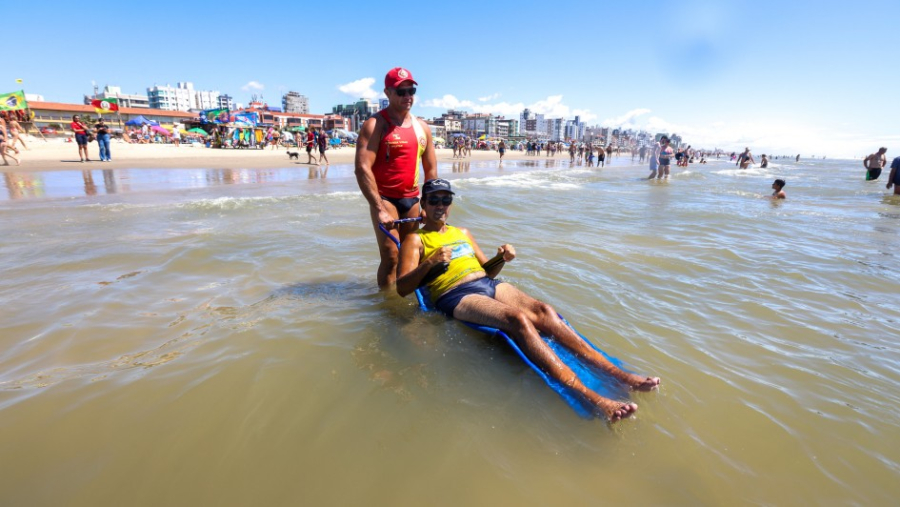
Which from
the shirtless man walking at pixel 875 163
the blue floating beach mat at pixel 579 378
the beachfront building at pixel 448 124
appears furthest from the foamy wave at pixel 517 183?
the beachfront building at pixel 448 124

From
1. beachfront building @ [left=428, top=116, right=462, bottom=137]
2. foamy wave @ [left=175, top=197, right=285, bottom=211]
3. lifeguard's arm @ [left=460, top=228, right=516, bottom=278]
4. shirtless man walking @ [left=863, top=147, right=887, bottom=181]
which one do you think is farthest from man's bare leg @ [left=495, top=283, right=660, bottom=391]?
beachfront building @ [left=428, top=116, right=462, bottom=137]

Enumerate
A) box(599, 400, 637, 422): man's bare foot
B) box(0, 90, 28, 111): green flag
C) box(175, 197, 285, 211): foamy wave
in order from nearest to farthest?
box(599, 400, 637, 422): man's bare foot < box(175, 197, 285, 211): foamy wave < box(0, 90, 28, 111): green flag

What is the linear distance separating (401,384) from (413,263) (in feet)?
3.26

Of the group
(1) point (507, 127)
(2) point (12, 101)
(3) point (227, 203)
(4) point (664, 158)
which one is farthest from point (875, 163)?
(1) point (507, 127)

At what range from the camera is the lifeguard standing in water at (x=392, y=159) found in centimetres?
358

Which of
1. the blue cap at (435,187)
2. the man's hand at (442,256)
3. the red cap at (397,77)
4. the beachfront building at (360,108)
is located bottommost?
the man's hand at (442,256)

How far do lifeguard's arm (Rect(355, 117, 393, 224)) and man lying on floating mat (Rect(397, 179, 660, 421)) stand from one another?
528mm

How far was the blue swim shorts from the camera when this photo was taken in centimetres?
315

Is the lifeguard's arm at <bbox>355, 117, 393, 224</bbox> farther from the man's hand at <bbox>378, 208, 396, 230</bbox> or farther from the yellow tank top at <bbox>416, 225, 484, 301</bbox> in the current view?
the yellow tank top at <bbox>416, 225, 484, 301</bbox>

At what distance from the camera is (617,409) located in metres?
2.23

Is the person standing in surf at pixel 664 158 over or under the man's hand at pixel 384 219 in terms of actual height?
over

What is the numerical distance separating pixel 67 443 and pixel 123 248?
428 cm

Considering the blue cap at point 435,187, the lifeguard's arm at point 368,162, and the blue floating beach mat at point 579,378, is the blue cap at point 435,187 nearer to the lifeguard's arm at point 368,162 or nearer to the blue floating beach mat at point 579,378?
the lifeguard's arm at point 368,162

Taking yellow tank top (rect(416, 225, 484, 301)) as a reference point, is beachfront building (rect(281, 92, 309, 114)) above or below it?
above
